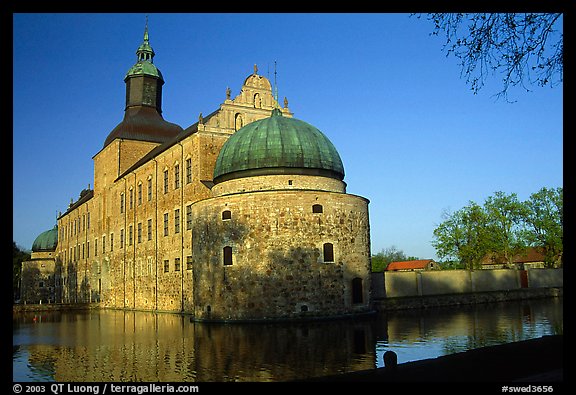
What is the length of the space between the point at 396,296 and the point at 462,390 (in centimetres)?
2696

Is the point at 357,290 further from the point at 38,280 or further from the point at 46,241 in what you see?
the point at 46,241

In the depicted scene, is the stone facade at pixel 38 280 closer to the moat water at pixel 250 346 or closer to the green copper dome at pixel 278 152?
the moat water at pixel 250 346

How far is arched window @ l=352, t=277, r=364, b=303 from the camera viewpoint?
2619 centimetres

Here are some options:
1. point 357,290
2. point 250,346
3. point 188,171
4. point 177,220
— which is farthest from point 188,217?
point 250,346

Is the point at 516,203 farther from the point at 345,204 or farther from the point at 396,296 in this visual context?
the point at 345,204

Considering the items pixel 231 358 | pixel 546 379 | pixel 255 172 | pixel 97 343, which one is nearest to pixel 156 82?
pixel 255 172

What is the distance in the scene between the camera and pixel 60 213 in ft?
240

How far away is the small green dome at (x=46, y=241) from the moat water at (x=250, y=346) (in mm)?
56370

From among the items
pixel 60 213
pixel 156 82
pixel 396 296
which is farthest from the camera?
pixel 60 213

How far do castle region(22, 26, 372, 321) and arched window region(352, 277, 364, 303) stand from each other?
0.17ft

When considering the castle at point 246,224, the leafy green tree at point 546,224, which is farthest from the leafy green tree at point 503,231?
the castle at point 246,224

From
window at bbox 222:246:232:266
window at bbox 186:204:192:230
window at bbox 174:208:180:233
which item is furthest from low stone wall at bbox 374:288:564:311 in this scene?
window at bbox 174:208:180:233

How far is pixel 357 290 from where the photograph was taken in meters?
26.4

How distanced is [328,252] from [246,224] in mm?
4466
